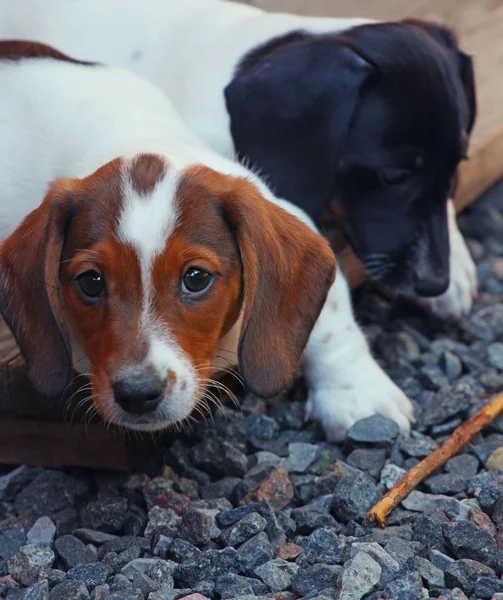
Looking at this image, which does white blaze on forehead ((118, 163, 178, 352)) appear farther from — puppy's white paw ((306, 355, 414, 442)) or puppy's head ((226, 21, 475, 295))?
puppy's head ((226, 21, 475, 295))

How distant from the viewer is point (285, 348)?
157 inches

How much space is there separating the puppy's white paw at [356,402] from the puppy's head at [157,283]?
715 mm

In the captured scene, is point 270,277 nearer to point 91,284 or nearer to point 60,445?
point 91,284

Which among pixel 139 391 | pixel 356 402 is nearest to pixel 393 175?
pixel 356 402

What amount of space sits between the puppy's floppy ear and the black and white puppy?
61.6 inches

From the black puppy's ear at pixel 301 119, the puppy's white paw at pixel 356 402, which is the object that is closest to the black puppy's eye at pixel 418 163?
the black puppy's ear at pixel 301 119

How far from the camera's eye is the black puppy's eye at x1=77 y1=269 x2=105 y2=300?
3.73 m

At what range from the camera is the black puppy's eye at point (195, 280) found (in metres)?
3.76

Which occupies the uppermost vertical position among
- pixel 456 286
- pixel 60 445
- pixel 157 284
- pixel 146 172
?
pixel 146 172

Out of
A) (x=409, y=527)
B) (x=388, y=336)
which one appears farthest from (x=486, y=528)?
(x=388, y=336)

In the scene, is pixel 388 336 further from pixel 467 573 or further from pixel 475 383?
pixel 467 573

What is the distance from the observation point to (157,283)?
3680 mm

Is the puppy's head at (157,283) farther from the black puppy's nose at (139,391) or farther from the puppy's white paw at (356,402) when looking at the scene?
the puppy's white paw at (356,402)

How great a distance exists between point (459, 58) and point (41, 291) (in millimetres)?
3124
